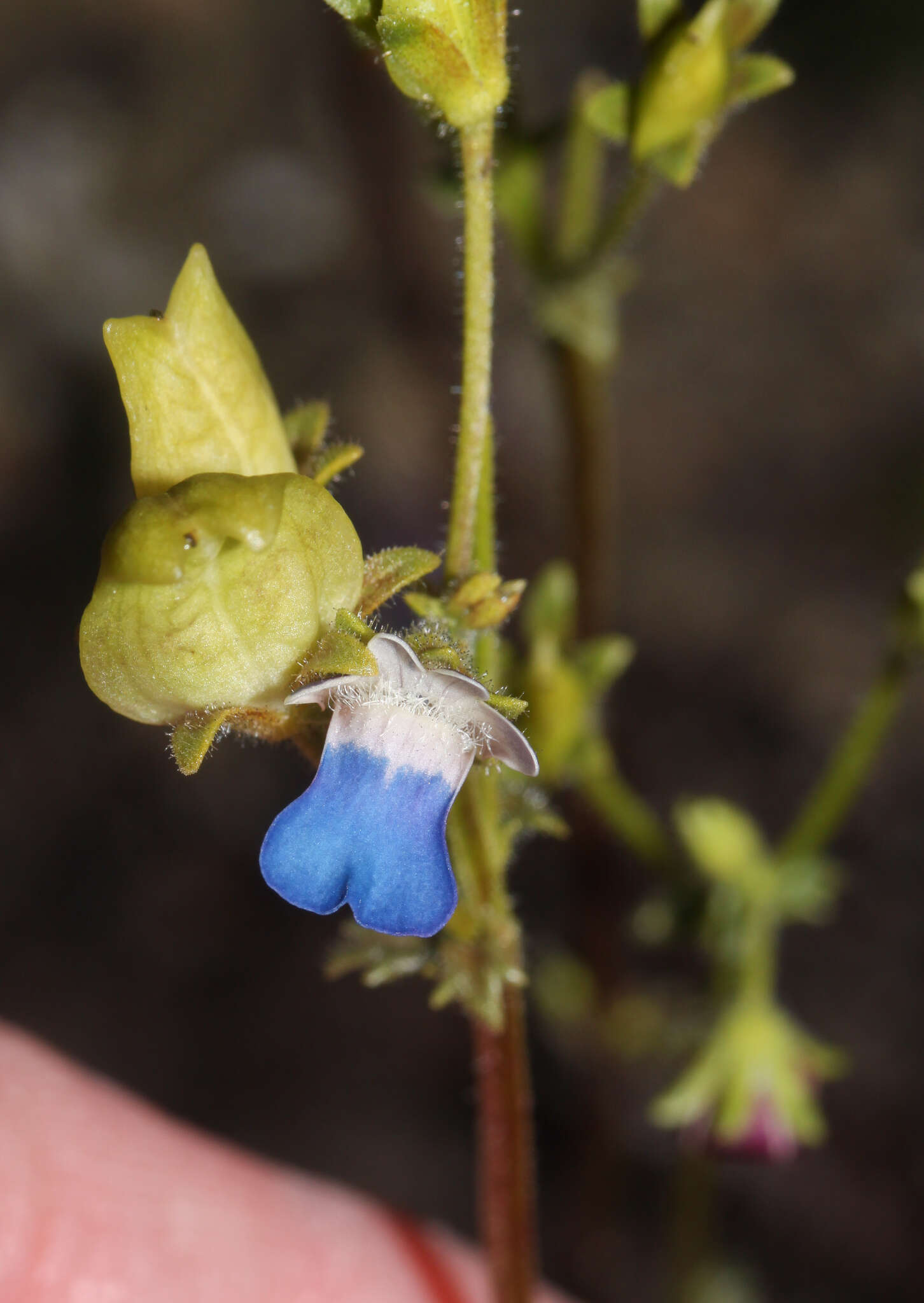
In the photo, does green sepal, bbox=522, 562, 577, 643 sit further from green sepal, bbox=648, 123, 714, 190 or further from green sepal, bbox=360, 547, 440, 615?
green sepal, bbox=360, 547, 440, 615

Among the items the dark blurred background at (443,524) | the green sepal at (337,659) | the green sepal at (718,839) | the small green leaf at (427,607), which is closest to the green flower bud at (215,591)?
the green sepal at (337,659)

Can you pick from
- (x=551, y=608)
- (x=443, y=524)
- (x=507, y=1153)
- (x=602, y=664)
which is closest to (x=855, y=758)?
(x=602, y=664)

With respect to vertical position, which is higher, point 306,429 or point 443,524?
point 306,429

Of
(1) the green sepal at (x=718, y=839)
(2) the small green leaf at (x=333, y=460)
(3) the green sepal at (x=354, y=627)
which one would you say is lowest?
(1) the green sepal at (x=718, y=839)

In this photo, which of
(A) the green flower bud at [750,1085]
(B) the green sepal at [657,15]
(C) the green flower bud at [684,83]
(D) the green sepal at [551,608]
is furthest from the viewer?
(A) the green flower bud at [750,1085]

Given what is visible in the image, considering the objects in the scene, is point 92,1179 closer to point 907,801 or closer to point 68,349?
point 907,801

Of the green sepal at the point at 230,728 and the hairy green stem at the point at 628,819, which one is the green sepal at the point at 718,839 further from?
the green sepal at the point at 230,728

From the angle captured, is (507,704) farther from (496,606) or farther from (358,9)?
(358,9)
